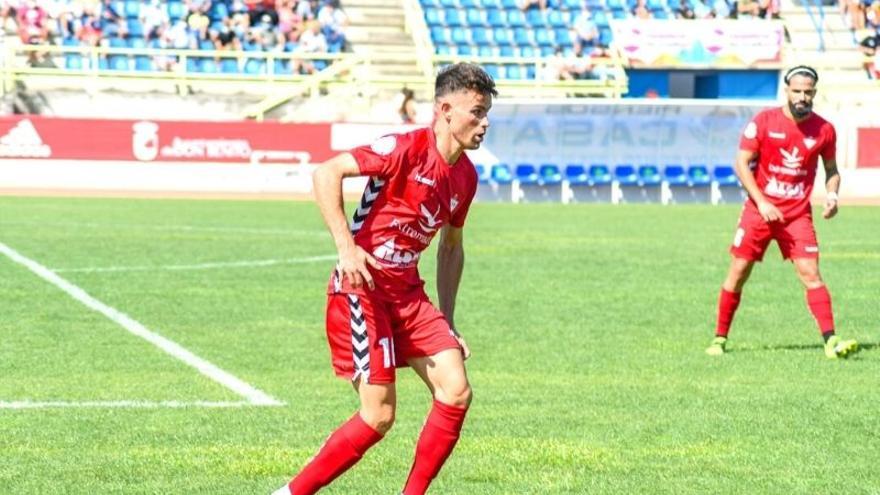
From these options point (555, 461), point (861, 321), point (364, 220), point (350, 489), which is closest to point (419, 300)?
point (364, 220)

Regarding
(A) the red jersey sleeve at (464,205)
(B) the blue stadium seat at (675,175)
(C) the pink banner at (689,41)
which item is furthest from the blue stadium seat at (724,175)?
(A) the red jersey sleeve at (464,205)

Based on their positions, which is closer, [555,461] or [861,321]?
[555,461]

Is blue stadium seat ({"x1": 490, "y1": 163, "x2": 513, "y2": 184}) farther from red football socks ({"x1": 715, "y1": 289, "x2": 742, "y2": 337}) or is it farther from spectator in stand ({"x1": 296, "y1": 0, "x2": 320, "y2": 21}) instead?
red football socks ({"x1": 715, "y1": 289, "x2": 742, "y2": 337})

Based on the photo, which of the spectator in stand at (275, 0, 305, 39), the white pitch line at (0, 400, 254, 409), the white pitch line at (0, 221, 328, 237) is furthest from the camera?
the spectator in stand at (275, 0, 305, 39)

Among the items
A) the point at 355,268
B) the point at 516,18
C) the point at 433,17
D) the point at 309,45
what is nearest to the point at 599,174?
the point at 309,45

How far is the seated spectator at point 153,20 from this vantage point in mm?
40844

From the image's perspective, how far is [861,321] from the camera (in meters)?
15.1

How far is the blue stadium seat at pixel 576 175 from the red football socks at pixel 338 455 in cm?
3053

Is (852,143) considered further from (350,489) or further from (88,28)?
(350,489)

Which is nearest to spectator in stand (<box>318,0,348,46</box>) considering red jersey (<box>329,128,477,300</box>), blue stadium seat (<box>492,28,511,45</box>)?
blue stadium seat (<box>492,28,511,45</box>)

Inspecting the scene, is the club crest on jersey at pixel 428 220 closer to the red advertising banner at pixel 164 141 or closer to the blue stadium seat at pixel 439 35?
the red advertising banner at pixel 164 141

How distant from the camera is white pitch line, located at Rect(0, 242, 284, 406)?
1055 centimetres

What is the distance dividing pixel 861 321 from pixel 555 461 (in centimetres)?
749

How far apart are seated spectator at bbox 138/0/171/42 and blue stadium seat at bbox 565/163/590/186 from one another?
35.3 ft
